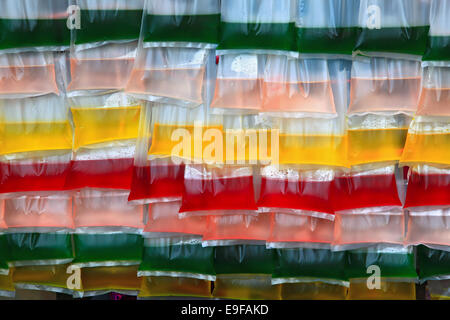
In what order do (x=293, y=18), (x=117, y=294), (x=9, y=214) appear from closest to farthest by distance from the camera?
(x=293, y=18)
(x=9, y=214)
(x=117, y=294)

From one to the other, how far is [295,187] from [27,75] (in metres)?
1.27

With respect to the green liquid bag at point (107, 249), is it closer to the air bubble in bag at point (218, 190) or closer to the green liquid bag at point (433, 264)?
the air bubble in bag at point (218, 190)

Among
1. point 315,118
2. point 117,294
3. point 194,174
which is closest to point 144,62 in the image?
point 194,174

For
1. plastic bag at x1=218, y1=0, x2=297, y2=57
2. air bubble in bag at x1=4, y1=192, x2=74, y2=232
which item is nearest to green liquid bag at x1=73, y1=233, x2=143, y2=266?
air bubble in bag at x1=4, y1=192, x2=74, y2=232

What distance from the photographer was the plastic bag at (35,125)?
2709mm

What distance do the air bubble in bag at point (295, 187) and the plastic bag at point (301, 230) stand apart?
9cm

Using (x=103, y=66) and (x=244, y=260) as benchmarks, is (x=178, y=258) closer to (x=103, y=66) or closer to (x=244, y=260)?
(x=244, y=260)

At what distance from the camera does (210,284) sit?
276cm

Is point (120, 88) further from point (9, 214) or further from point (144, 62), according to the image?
point (9, 214)

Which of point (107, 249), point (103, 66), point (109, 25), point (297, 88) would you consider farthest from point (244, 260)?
point (109, 25)

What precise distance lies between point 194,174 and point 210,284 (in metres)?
0.52

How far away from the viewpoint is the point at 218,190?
2.63 meters

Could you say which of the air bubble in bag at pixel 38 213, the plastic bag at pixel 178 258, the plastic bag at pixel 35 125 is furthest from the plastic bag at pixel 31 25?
the plastic bag at pixel 178 258

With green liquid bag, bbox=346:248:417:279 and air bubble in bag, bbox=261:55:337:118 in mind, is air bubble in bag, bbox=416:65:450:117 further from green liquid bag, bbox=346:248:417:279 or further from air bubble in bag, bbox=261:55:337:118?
green liquid bag, bbox=346:248:417:279
